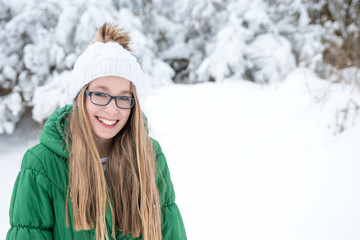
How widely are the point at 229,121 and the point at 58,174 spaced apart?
3021 millimetres

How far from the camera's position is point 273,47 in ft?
17.0

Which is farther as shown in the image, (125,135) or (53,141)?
(125,135)

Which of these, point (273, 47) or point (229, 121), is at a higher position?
point (273, 47)

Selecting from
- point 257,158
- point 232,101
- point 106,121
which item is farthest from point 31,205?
point 232,101

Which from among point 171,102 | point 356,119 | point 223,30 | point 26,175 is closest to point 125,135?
point 26,175

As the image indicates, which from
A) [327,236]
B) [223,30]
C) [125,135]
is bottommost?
[327,236]

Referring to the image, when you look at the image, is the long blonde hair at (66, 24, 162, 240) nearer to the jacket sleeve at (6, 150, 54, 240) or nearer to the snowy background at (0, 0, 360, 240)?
the jacket sleeve at (6, 150, 54, 240)

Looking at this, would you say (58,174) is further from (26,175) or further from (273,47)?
(273,47)

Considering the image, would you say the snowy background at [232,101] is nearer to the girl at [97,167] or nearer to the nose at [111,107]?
the girl at [97,167]

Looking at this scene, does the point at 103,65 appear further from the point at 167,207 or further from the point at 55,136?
the point at 167,207

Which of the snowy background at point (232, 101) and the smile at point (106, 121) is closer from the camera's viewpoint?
the smile at point (106, 121)

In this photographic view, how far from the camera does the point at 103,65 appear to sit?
1370 mm

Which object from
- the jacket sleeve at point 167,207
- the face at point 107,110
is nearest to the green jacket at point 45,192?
the face at point 107,110

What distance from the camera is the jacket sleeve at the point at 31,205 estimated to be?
48.6 inches
